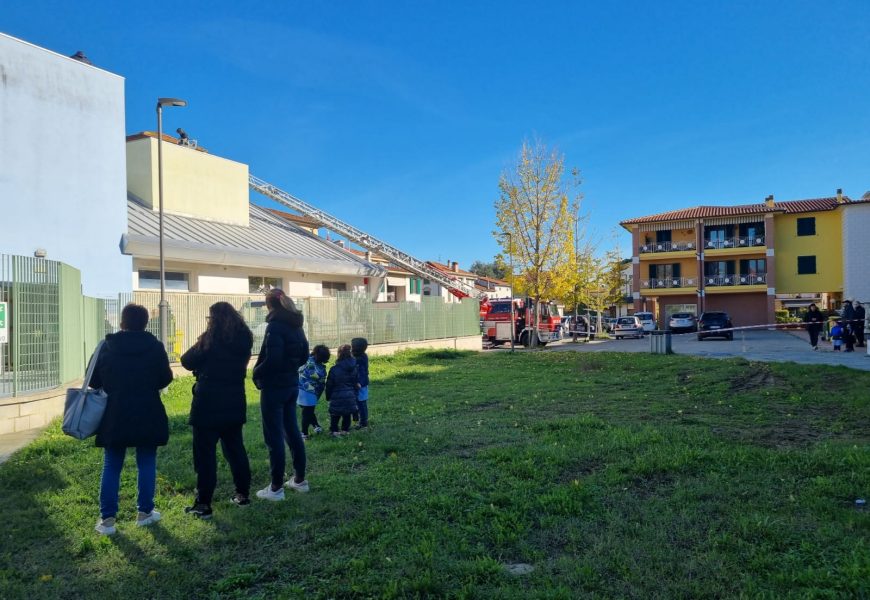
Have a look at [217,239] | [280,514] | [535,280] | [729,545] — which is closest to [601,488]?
[729,545]

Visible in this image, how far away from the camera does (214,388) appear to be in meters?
5.14

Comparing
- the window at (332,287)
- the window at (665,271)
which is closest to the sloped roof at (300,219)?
the window at (332,287)

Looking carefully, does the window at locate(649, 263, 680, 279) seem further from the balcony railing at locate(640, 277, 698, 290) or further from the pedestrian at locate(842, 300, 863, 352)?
the pedestrian at locate(842, 300, 863, 352)

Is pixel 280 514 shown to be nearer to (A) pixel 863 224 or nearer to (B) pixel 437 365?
(B) pixel 437 365

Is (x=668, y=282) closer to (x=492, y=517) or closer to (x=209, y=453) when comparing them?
(x=492, y=517)

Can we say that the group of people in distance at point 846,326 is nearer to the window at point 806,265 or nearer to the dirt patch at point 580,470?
the dirt patch at point 580,470

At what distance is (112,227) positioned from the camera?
62.9 ft

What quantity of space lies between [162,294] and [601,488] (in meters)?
12.3

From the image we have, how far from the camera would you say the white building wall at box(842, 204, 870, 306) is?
4547 centimetres

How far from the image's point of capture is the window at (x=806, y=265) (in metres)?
49.1

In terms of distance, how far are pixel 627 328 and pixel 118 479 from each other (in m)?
40.8

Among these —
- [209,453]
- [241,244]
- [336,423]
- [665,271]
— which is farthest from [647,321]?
[209,453]

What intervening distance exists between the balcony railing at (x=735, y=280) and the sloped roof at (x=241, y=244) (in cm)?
3085

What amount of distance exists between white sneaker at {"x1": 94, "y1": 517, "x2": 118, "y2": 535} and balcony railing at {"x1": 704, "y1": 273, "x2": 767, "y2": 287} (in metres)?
51.8
